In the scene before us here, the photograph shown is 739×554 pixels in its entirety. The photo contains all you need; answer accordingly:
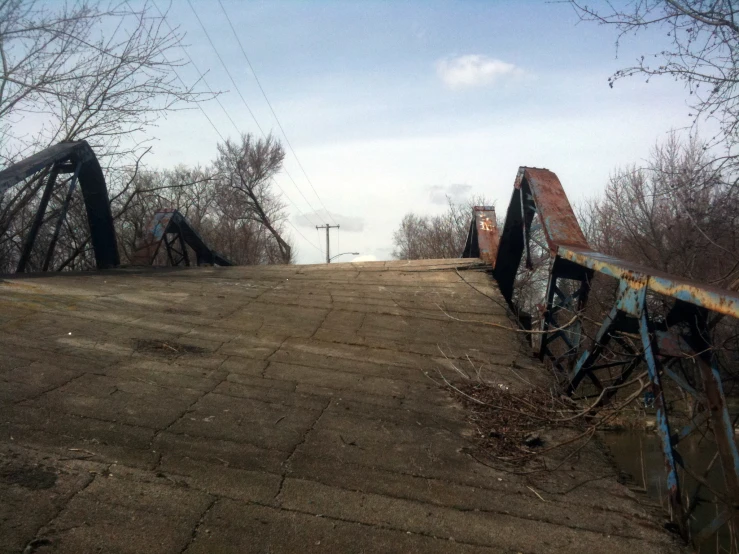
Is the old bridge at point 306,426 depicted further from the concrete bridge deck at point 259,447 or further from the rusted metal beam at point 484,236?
the rusted metal beam at point 484,236

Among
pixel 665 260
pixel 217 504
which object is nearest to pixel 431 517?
pixel 217 504

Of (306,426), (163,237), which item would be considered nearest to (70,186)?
(163,237)

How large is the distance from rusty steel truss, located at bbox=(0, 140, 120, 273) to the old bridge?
212 cm

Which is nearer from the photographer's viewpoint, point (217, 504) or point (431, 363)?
point (217, 504)

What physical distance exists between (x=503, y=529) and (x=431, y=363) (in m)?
2.35

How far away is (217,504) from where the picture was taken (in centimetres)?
266

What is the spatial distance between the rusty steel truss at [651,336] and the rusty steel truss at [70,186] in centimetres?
632

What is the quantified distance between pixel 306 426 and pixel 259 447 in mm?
404

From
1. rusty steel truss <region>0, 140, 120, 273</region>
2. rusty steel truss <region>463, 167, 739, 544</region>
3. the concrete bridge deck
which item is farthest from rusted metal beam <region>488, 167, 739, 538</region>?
rusty steel truss <region>0, 140, 120, 273</region>

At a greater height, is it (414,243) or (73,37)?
(73,37)

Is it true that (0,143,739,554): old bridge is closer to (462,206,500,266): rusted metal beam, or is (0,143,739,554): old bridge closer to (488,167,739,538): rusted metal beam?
(488,167,739,538): rusted metal beam

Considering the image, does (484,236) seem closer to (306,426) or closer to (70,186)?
(70,186)

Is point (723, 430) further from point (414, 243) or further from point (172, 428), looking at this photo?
point (414, 243)

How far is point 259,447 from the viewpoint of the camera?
3244 millimetres
